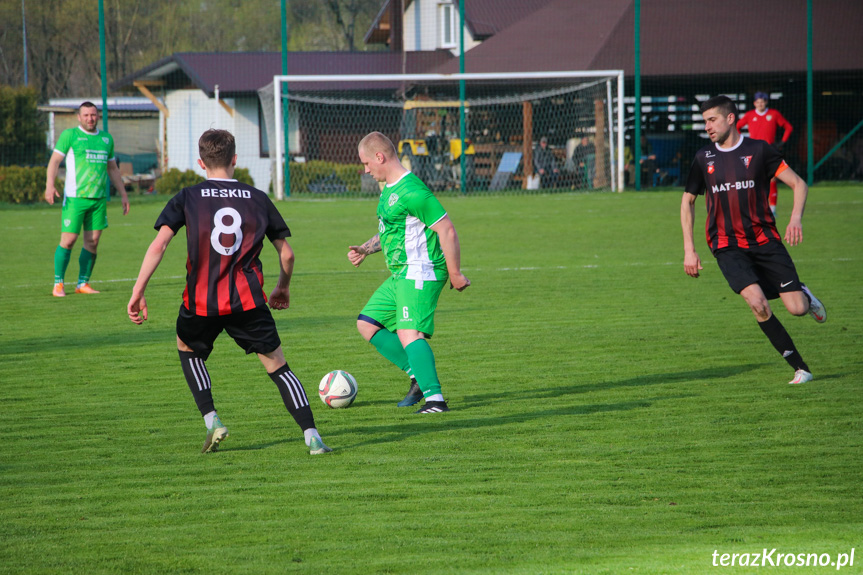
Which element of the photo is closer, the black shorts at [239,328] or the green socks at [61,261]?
the black shorts at [239,328]

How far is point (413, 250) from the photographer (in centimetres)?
594

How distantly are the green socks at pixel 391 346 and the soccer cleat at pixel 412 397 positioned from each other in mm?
116

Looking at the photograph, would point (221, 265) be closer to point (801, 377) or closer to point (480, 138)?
point (801, 377)

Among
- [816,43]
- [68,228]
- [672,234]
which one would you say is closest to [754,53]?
[816,43]

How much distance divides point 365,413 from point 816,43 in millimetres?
25648

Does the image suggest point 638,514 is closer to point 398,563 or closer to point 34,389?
point 398,563

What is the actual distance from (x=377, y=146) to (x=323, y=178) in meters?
21.5

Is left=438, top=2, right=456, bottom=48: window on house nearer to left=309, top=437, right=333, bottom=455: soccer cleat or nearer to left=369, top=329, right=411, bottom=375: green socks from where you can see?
left=369, top=329, right=411, bottom=375: green socks

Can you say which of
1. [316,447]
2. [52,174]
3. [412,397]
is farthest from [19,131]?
[316,447]

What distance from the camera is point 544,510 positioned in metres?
4.20

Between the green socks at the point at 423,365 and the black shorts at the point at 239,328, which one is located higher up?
the black shorts at the point at 239,328

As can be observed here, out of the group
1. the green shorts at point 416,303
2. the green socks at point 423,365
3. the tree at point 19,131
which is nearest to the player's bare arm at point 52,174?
the green shorts at point 416,303

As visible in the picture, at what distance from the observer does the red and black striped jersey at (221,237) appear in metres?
4.80

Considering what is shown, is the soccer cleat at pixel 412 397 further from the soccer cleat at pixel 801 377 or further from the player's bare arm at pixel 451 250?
the soccer cleat at pixel 801 377
